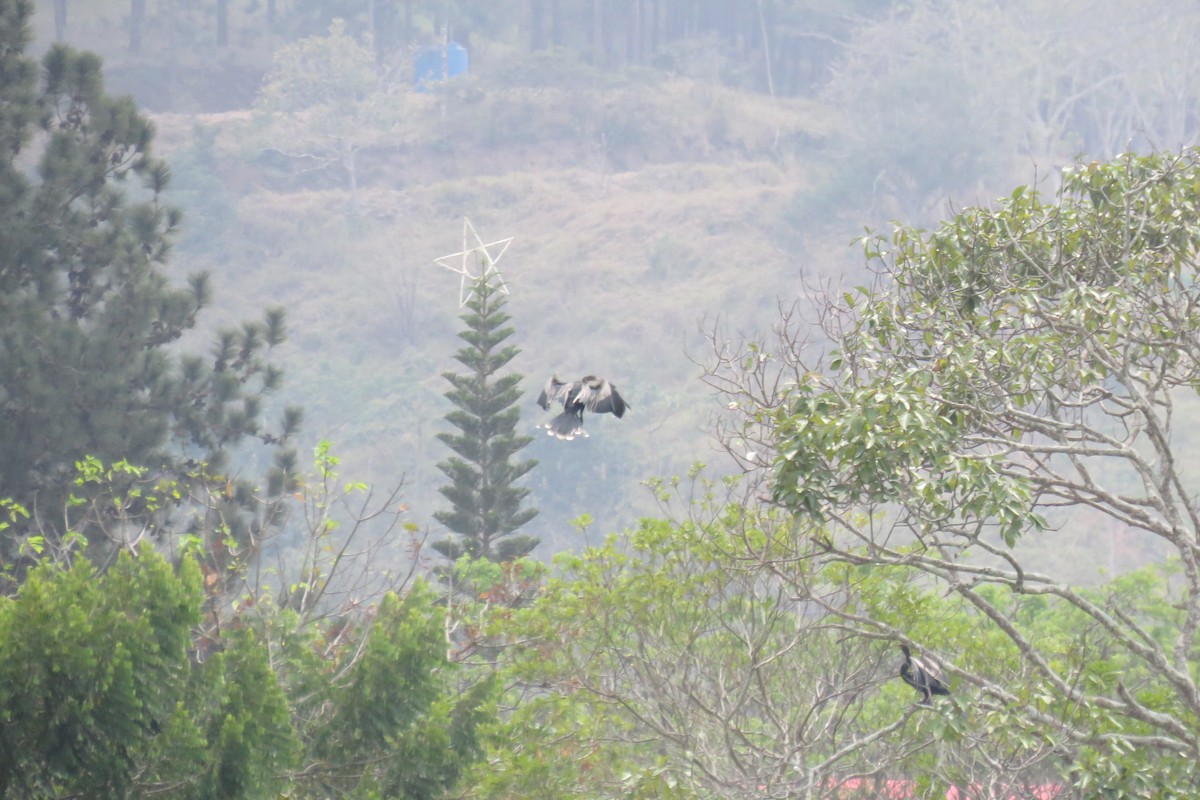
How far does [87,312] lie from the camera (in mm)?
15406

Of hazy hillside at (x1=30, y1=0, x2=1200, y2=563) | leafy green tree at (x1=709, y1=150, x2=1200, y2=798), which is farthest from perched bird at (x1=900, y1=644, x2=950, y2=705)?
hazy hillside at (x1=30, y1=0, x2=1200, y2=563)

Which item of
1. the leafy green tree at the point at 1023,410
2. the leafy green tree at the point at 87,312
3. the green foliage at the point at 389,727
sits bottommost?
the green foliage at the point at 389,727

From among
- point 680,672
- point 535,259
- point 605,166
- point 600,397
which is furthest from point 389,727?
point 605,166

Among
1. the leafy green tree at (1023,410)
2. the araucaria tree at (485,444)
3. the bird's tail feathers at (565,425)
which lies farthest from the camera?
the araucaria tree at (485,444)

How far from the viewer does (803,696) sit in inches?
310

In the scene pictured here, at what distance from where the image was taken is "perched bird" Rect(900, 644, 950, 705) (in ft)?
19.3

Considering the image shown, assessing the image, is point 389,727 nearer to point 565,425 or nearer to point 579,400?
point 579,400

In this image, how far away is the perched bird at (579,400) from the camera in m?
8.28

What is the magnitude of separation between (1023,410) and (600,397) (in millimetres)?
2886

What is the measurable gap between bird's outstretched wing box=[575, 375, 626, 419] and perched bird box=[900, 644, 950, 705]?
2498mm

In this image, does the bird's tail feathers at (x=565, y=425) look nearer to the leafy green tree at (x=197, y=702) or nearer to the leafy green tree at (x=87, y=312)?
the leafy green tree at (x=197, y=702)

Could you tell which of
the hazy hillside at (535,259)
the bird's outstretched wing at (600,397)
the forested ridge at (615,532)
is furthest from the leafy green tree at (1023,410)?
the hazy hillside at (535,259)

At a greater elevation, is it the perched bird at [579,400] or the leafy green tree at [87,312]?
the leafy green tree at [87,312]

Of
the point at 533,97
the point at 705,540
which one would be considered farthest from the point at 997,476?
the point at 533,97
